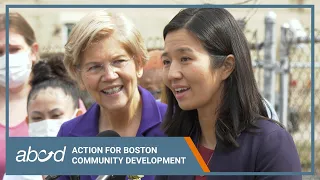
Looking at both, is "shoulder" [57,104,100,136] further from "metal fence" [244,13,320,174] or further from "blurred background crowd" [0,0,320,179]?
"metal fence" [244,13,320,174]

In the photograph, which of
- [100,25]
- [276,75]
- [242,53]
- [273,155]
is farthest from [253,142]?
[276,75]

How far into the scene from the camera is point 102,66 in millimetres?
1857

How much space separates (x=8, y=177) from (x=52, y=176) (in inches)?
6.0

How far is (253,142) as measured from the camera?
5.70 feet

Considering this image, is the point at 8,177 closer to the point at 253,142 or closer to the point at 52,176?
the point at 52,176

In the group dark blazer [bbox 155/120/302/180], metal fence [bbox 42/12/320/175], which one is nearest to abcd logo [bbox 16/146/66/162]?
metal fence [bbox 42/12/320/175]

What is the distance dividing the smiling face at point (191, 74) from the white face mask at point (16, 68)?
452 mm

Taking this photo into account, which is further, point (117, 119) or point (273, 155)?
point (117, 119)

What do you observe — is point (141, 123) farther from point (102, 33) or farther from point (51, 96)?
point (51, 96)

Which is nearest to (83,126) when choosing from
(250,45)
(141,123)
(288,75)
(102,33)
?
(141,123)

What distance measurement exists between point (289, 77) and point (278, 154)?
1112mm

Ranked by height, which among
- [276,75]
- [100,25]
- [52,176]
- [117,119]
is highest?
[276,75]

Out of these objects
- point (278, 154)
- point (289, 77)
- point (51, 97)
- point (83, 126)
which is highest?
point (289, 77)

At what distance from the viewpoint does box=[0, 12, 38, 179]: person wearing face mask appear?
1970 millimetres
